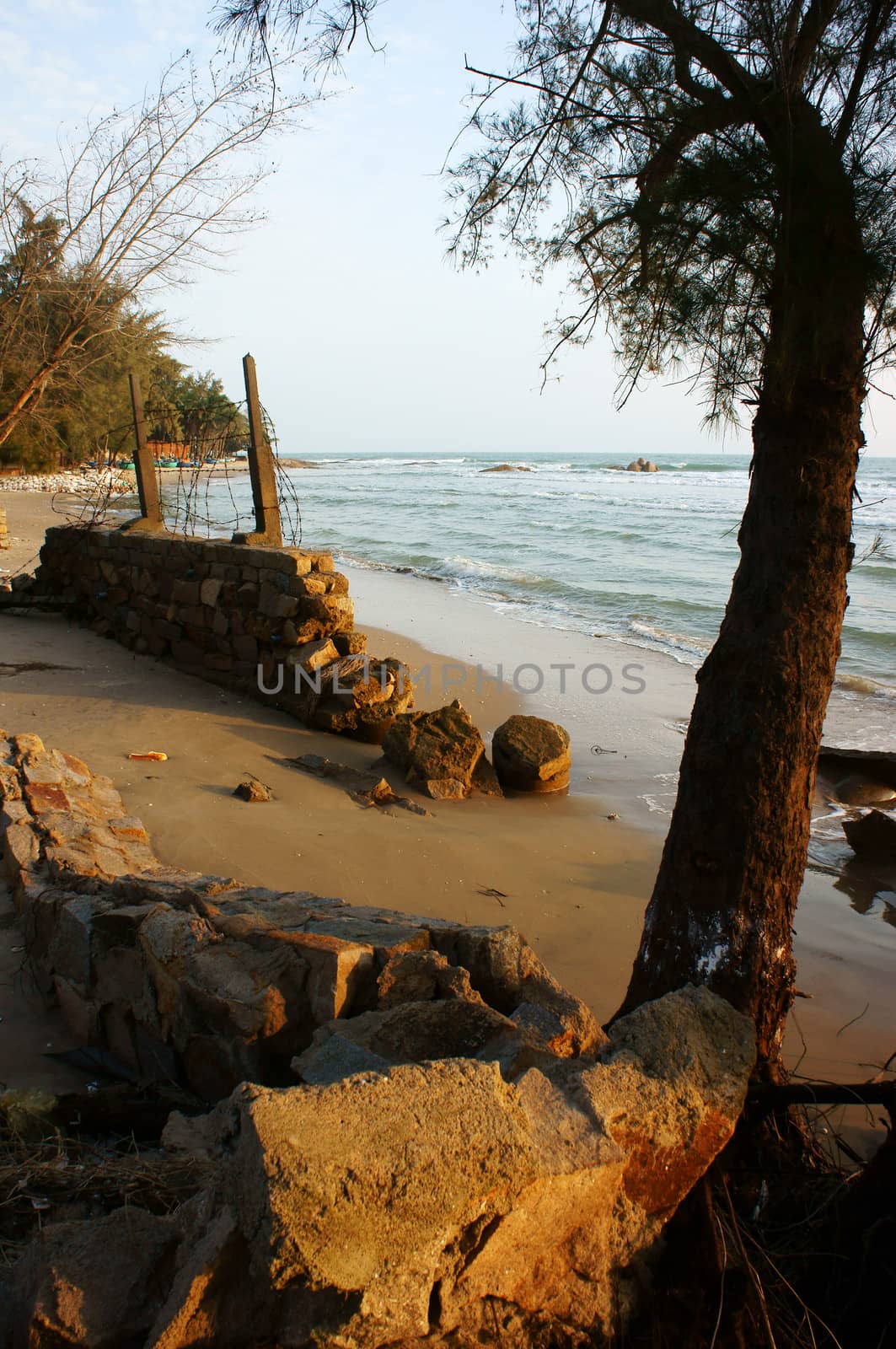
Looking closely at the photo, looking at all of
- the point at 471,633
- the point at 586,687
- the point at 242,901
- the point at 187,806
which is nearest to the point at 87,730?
the point at 187,806

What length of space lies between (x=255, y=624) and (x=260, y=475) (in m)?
1.48

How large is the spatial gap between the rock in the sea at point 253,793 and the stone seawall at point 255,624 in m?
1.60

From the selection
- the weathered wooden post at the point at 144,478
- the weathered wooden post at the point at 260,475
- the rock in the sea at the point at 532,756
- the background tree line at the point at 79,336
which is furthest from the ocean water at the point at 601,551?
the weathered wooden post at the point at 144,478

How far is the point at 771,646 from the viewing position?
116 inches

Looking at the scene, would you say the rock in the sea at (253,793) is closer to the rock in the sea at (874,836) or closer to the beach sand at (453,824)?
the beach sand at (453,824)

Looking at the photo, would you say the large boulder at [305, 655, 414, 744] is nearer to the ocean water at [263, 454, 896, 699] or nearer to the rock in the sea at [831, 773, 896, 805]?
the ocean water at [263, 454, 896, 699]

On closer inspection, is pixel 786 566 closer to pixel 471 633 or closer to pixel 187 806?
pixel 187 806

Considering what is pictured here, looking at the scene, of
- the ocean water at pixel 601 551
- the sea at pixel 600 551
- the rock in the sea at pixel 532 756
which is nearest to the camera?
the rock in the sea at pixel 532 756

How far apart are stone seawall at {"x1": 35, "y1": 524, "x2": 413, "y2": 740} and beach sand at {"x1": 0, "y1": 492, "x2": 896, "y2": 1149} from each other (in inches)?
9.8

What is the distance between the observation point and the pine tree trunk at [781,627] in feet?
9.41

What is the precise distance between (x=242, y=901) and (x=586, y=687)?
7.71 m

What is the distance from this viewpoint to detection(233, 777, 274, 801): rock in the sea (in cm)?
625

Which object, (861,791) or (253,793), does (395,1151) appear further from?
(861,791)

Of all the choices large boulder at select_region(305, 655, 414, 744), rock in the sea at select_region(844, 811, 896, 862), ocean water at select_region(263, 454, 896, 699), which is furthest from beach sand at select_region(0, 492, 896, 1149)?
ocean water at select_region(263, 454, 896, 699)
